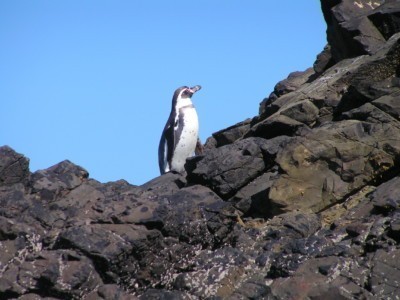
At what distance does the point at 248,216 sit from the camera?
42.0 feet

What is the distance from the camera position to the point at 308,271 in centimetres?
944

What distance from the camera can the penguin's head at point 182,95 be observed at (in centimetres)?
2173

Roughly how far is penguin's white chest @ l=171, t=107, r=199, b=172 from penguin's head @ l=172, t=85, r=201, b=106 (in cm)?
76

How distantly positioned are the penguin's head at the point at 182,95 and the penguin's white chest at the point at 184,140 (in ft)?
2.50

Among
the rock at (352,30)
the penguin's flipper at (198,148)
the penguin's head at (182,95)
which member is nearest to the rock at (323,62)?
the rock at (352,30)

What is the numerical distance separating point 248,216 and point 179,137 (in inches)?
Answer: 316

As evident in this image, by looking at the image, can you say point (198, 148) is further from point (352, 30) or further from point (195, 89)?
point (352, 30)

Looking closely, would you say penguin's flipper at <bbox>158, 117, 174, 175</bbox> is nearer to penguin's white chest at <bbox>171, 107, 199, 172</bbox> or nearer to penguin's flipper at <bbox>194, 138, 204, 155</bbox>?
penguin's white chest at <bbox>171, 107, 199, 172</bbox>

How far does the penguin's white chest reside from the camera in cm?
2055

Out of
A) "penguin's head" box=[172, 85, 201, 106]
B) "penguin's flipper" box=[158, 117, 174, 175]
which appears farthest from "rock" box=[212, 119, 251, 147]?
"penguin's head" box=[172, 85, 201, 106]

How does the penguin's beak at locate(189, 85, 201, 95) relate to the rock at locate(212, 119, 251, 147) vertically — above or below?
above

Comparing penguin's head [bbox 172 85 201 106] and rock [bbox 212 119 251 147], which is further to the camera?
penguin's head [bbox 172 85 201 106]

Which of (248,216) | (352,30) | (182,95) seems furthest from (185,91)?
(248,216)

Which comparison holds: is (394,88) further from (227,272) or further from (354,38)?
(227,272)
